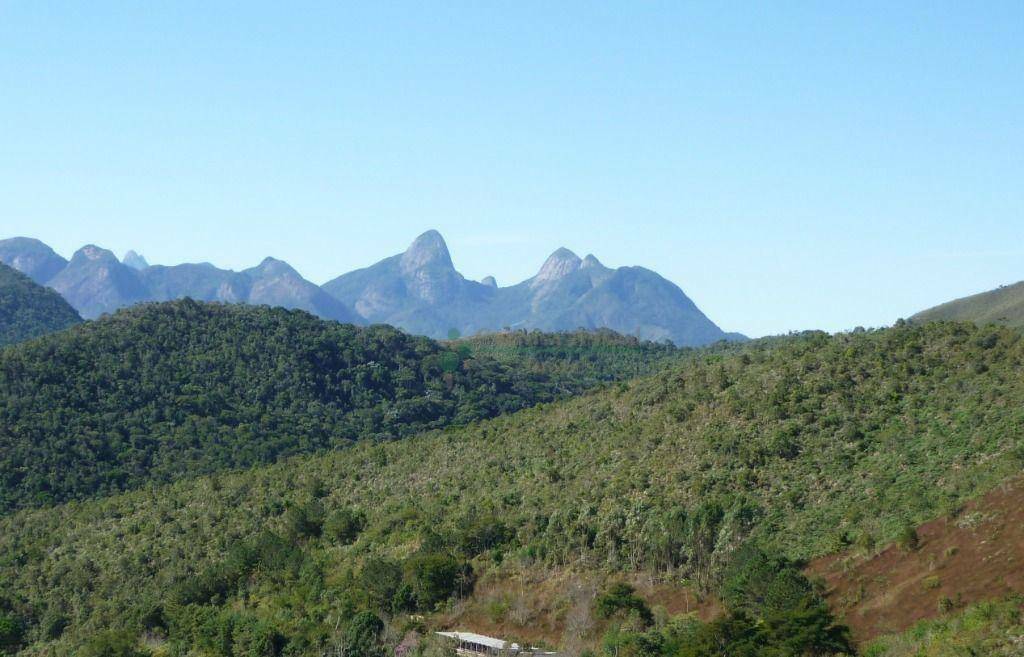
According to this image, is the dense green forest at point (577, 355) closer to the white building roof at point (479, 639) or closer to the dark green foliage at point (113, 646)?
the dark green foliage at point (113, 646)

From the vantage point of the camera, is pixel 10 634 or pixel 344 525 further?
pixel 344 525

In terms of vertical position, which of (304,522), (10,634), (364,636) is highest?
(304,522)

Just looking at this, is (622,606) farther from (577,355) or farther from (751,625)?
(577,355)

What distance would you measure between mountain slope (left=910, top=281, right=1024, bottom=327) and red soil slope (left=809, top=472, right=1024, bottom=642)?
288 ft

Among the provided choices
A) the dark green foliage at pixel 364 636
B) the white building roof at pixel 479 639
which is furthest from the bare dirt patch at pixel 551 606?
the dark green foliage at pixel 364 636

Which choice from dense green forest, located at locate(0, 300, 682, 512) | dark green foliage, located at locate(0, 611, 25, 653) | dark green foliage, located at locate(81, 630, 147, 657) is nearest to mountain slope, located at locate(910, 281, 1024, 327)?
dense green forest, located at locate(0, 300, 682, 512)

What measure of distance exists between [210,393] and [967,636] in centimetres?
9253

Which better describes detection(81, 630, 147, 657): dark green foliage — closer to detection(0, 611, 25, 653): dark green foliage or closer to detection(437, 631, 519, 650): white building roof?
detection(0, 611, 25, 653): dark green foliage

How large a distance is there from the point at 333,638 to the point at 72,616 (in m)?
22.7

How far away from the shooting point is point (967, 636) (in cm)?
3409

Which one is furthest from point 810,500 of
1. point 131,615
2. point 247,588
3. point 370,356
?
point 370,356

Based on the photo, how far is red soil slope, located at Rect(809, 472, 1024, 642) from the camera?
126ft

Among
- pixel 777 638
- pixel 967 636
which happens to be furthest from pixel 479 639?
pixel 967 636

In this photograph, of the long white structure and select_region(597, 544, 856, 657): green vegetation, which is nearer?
select_region(597, 544, 856, 657): green vegetation
